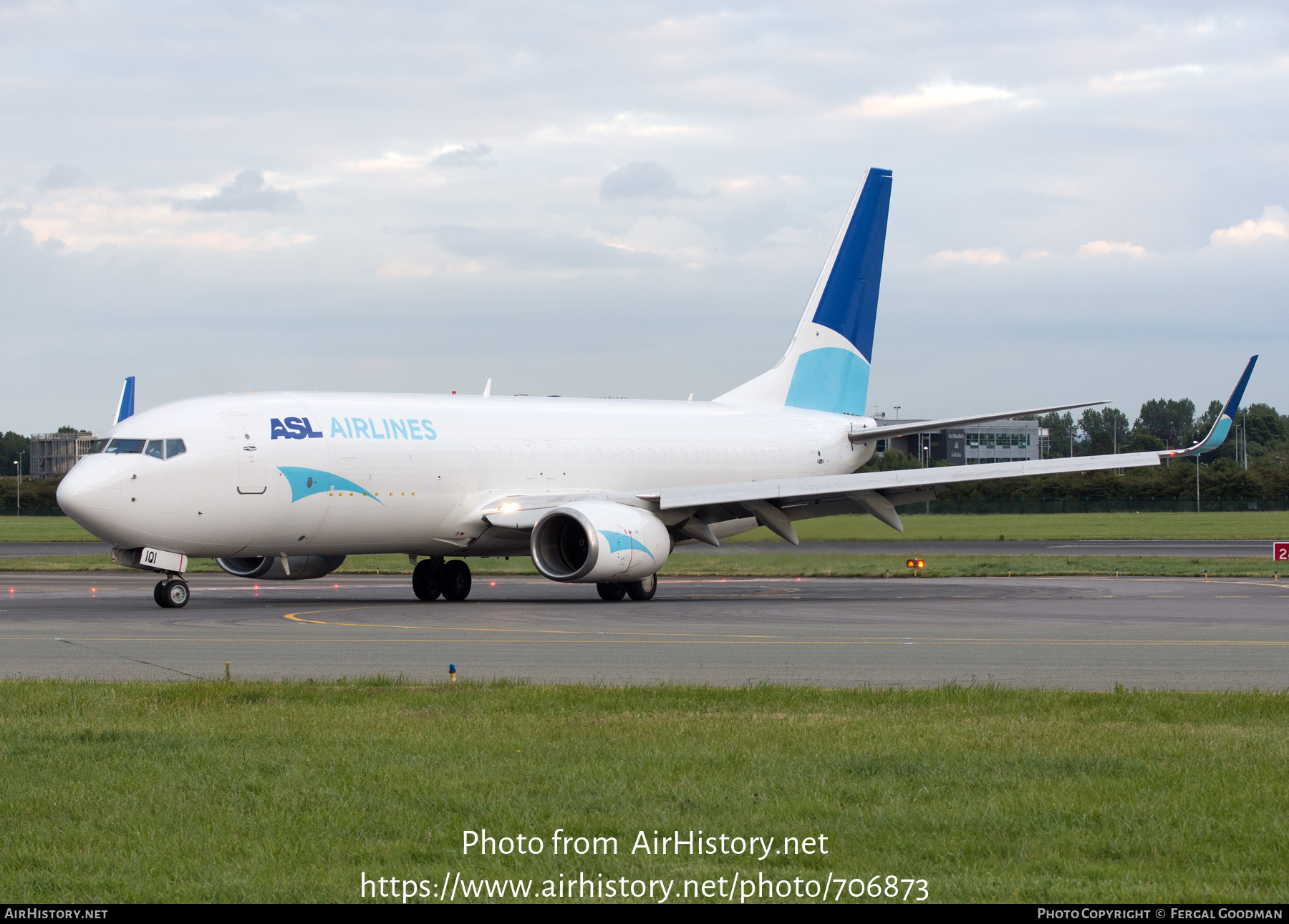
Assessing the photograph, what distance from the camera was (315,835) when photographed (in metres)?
7.56

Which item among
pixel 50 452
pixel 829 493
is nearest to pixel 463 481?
pixel 829 493

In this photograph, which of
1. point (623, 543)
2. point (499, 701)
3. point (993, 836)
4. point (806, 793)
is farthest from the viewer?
point (623, 543)

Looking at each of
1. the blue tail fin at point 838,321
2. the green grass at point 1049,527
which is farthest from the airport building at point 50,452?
the blue tail fin at point 838,321

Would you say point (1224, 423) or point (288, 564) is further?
point (288, 564)

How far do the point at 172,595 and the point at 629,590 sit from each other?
876 cm

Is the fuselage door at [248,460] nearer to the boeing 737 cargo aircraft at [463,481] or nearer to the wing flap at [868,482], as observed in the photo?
the boeing 737 cargo aircraft at [463,481]

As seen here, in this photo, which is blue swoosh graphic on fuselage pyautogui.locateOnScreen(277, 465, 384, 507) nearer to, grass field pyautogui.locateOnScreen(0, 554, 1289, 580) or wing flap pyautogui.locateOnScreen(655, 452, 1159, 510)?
wing flap pyautogui.locateOnScreen(655, 452, 1159, 510)

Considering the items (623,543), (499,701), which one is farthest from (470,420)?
(499,701)

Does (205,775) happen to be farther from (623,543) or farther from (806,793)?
(623,543)

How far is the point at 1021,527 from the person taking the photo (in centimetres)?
6600

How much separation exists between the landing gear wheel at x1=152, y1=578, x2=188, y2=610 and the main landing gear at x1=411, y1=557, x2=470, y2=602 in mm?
5110

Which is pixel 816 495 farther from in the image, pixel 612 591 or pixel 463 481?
pixel 463 481
